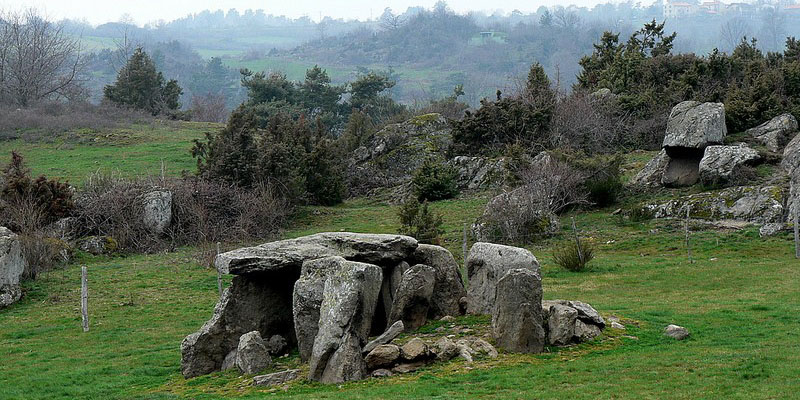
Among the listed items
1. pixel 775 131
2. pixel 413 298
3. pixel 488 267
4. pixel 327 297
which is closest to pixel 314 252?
pixel 327 297

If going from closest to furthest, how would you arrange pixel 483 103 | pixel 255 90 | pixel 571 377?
pixel 571 377
pixel 483 103
pixel 255 90

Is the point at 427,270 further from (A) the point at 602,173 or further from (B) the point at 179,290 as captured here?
(A) the point at 602,173

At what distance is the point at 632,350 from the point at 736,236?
52.8ft

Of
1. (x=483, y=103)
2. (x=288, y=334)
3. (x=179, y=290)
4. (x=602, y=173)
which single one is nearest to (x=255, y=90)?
(x=483, y=103)

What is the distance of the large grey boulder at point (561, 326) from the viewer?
17.4 m

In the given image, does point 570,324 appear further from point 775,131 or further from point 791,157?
point 775,131

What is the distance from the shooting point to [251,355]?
17.8 m

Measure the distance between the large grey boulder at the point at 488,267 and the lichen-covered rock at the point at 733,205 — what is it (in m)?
16.7

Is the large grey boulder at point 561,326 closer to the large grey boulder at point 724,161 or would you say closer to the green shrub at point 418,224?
the green shrub at point 418,224

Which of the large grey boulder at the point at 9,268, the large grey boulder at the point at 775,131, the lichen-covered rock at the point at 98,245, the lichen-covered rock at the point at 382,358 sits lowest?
the lichen-covered rock at the point at 98,245

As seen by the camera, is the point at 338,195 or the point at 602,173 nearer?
the point at 602,173

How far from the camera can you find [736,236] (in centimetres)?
3086

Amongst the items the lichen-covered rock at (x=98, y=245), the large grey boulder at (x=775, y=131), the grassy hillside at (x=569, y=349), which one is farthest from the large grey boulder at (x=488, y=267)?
the large grey boulder at (x=775, y=131)

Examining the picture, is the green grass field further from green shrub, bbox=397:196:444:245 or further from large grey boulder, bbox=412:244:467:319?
green shrub, bbox=397:196:444:245
